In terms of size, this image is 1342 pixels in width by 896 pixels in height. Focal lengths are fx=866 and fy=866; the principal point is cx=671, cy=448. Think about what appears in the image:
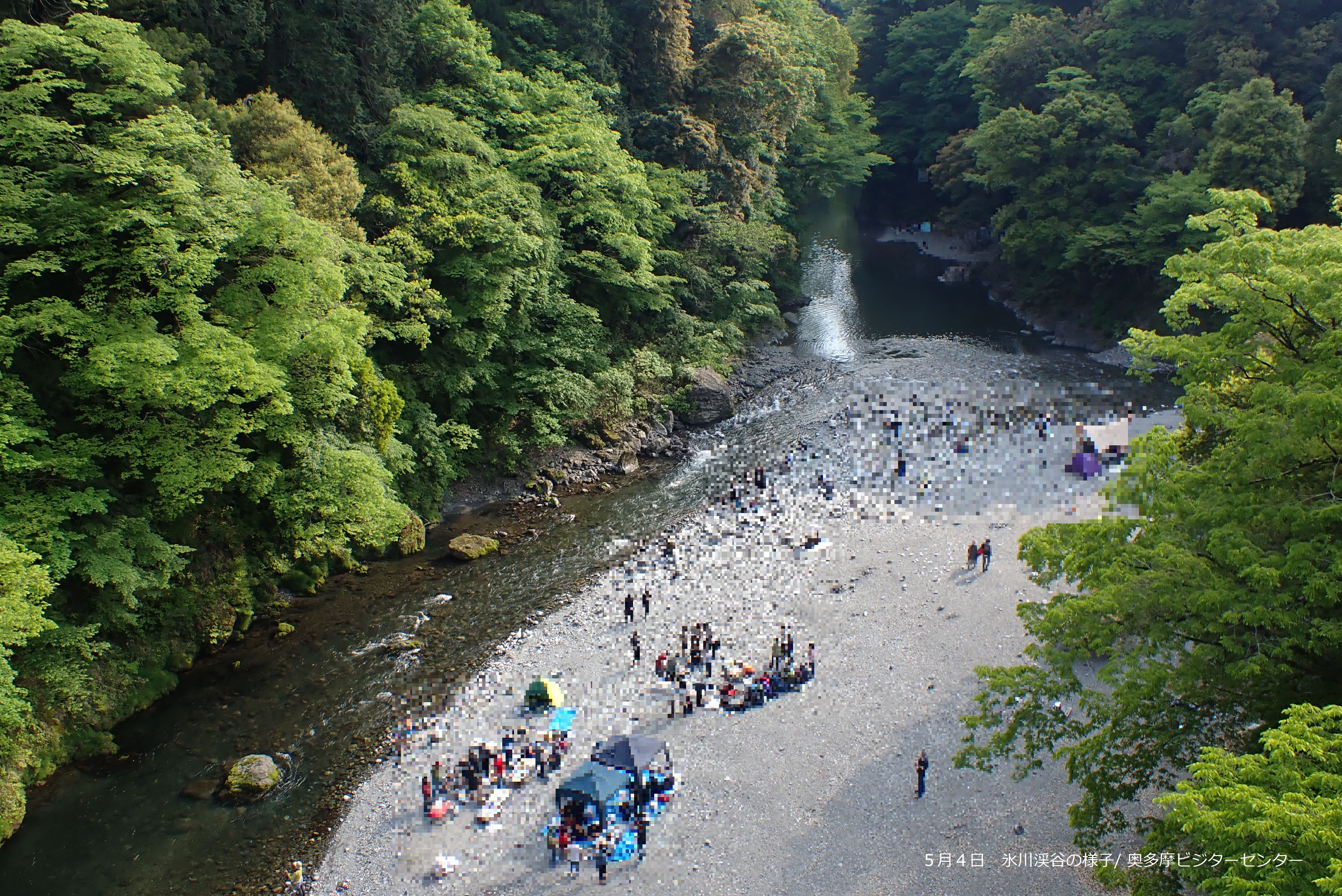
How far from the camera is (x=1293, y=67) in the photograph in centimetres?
4219

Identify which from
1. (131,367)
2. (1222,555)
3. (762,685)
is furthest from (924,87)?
(131,367)

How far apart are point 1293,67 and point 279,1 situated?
4539 centimetres

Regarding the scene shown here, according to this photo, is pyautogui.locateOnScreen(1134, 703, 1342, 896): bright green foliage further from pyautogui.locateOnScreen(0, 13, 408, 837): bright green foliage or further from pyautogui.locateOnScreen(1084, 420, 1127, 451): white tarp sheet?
pyautogui.locateOnScreen(1084, 420, 1127, 451): white tarp sheet

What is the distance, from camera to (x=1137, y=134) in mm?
45719

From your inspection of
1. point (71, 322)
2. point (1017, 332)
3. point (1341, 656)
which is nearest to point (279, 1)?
point (71, 322)

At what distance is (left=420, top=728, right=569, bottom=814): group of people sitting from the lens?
17.4 meters

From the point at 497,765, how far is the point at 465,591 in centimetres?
738

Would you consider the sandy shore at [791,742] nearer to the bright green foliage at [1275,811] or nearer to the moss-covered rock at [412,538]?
the moss-covered rock at [412,538]

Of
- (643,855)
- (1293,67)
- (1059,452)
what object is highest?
(1293,67)

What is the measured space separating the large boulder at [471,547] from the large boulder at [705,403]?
1191 cm

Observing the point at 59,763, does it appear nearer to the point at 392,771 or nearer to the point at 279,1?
the point at 392,771

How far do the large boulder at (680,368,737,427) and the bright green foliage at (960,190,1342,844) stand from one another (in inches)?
838

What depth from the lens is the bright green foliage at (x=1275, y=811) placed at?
822cm

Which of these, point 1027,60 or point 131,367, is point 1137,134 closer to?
point 1027,60
